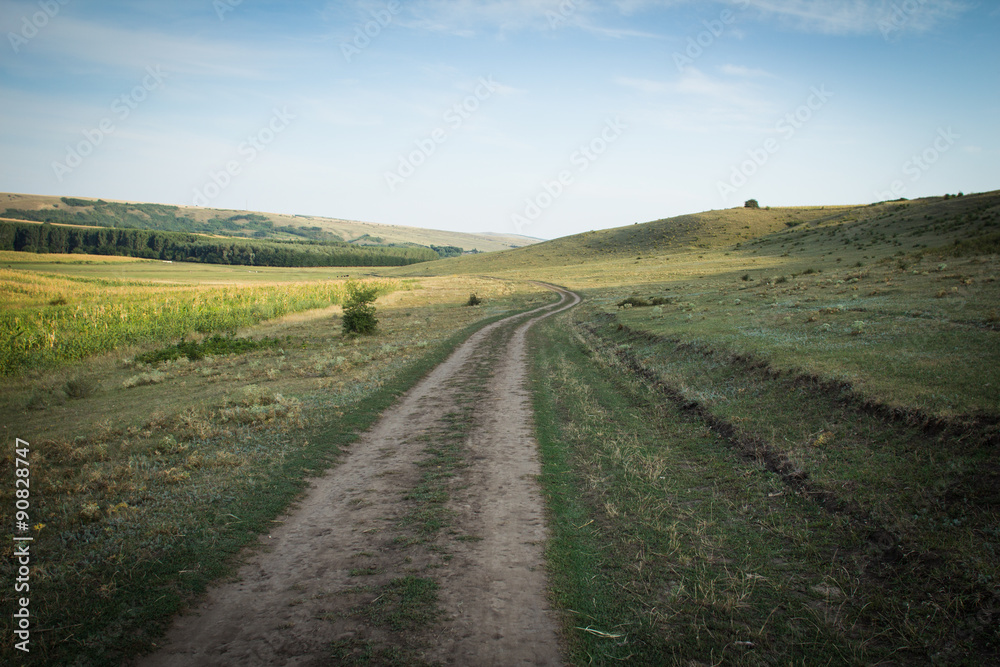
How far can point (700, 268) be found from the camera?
65125 millimetres

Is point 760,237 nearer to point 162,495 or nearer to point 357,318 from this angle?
point 357,318

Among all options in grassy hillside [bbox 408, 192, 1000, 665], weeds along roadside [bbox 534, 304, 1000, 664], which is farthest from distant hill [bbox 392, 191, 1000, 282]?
weeds along roadside [bbox 534, 304, 1000, 664]

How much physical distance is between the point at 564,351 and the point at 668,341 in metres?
4.83

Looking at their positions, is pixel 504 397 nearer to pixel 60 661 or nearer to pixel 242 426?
pixel 242 426

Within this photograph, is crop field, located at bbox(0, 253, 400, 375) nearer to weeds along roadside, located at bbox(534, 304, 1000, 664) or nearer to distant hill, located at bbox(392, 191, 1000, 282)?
weeds along roadside, located at bbox(534, 304, 1000, 664)

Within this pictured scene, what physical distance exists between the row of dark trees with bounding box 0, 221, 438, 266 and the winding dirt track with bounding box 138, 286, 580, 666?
117625 millimetres

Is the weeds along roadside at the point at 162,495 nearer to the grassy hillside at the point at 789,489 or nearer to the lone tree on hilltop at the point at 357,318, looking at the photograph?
the grassy hillside at the point at 789,489

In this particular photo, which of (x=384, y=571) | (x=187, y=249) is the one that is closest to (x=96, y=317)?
(x=384, y=571)

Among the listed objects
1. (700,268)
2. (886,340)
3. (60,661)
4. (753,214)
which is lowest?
(60,661)

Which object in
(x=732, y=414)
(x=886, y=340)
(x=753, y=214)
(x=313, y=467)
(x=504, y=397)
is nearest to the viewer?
(x=313, y=467)

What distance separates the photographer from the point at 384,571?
577cm

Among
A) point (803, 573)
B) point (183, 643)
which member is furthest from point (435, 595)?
point (803, 573)

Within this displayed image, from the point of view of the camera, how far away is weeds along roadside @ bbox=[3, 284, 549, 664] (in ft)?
16.4

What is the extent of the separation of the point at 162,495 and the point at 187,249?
173027mm
